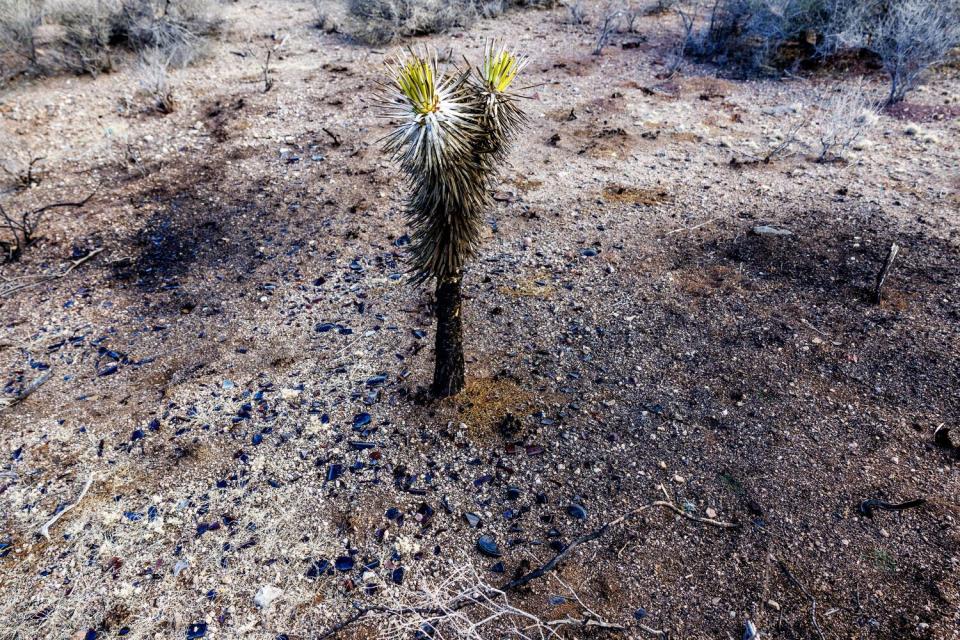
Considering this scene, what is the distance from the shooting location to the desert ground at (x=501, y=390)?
3.22m

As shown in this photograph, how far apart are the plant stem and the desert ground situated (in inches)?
6.0

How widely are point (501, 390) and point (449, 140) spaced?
6.93 ft

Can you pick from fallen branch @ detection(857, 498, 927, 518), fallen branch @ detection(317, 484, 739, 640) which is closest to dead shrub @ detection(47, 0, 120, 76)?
fallen branch @ detection(317, 484, 739, 640)

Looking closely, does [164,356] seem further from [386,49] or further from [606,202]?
[386,49]

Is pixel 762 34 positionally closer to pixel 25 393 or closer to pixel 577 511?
pixel 577 511

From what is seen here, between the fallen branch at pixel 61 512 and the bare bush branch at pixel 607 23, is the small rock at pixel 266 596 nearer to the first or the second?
the fallen branch at pixel 61 512

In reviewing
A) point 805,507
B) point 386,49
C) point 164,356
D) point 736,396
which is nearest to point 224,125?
point 386,49

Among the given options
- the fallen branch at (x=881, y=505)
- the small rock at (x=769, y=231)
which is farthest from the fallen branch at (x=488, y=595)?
the small rock at (x=769, y=231)

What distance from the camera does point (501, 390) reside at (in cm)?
440

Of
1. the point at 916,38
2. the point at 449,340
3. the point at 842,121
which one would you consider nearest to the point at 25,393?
the point at 449,340

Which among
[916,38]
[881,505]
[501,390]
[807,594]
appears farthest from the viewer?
[916,38]

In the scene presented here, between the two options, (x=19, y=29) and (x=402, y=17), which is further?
(x=402, y=17)

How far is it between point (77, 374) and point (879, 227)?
798 centimetres

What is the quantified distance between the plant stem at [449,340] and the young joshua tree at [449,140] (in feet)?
0.09
